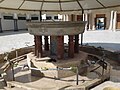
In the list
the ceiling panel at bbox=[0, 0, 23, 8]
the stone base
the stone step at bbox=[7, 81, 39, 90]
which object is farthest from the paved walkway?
the stone step at bbox=[7, 81, 39, 90]

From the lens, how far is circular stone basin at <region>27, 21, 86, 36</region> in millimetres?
5234

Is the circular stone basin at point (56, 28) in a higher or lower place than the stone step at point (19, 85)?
higher

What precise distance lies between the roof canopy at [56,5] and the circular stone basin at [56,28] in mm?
1800

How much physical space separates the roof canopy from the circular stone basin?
70.9 inches

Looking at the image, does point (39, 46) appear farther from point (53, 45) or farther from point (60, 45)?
point (60, 45)

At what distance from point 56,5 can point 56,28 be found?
3.27m

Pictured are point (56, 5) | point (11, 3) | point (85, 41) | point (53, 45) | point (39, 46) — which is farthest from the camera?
point (85, 41)

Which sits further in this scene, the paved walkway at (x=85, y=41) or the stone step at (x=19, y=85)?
the paved walkway at (x=85, y=41)

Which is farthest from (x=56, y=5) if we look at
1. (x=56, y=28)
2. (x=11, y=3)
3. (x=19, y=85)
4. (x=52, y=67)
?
(x=19, y=85)

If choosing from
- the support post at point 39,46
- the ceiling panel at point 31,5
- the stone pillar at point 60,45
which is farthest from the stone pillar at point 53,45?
the ceiling panel at point 31,5

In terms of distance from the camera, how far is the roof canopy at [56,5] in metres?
6.65

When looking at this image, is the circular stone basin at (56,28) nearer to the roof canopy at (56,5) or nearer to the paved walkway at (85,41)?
the roof canopy at (56,5)

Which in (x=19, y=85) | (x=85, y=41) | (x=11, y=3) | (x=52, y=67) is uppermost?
→ (x=11, y=3)

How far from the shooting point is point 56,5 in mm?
8156
